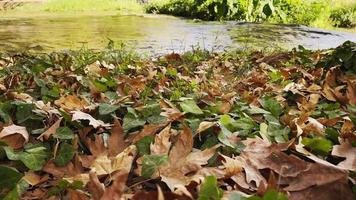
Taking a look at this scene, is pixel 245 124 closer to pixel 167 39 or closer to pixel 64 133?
pixel 64 133

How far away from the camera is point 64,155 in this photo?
4.09 feet

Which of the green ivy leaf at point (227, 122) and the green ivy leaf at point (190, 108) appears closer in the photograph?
the green ivy leaf at point (227, 122)

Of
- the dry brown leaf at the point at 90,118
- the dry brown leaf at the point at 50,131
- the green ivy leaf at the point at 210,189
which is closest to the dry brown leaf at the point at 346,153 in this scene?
the green ivy leaf at the point at 210,189

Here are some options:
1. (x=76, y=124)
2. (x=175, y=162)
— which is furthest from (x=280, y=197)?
(x=76, y=124)

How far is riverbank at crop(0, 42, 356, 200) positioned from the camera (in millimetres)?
979

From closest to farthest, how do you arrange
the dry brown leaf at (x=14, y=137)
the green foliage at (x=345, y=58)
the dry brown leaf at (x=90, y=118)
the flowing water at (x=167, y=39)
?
1. the dry brown leaf at (x=14, y=137)
2. the dry brown leaf at (x=90, y=118)
3. the green foliage at (x=345, y=58)
4. the flowing water at (x=167, y=39)

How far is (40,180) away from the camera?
1.17 m

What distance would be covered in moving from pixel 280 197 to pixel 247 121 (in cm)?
63

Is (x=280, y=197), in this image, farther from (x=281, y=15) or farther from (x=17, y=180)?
(x=281, y=15)

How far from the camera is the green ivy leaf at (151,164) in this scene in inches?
42.6

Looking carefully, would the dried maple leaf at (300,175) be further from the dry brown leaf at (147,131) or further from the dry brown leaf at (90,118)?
the dry brown leaf at (90,118)

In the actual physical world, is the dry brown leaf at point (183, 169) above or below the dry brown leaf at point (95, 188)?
below

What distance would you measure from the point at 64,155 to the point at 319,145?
2.46ft

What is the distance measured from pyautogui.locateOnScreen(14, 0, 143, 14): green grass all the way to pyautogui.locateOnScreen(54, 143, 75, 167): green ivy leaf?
12.4m
